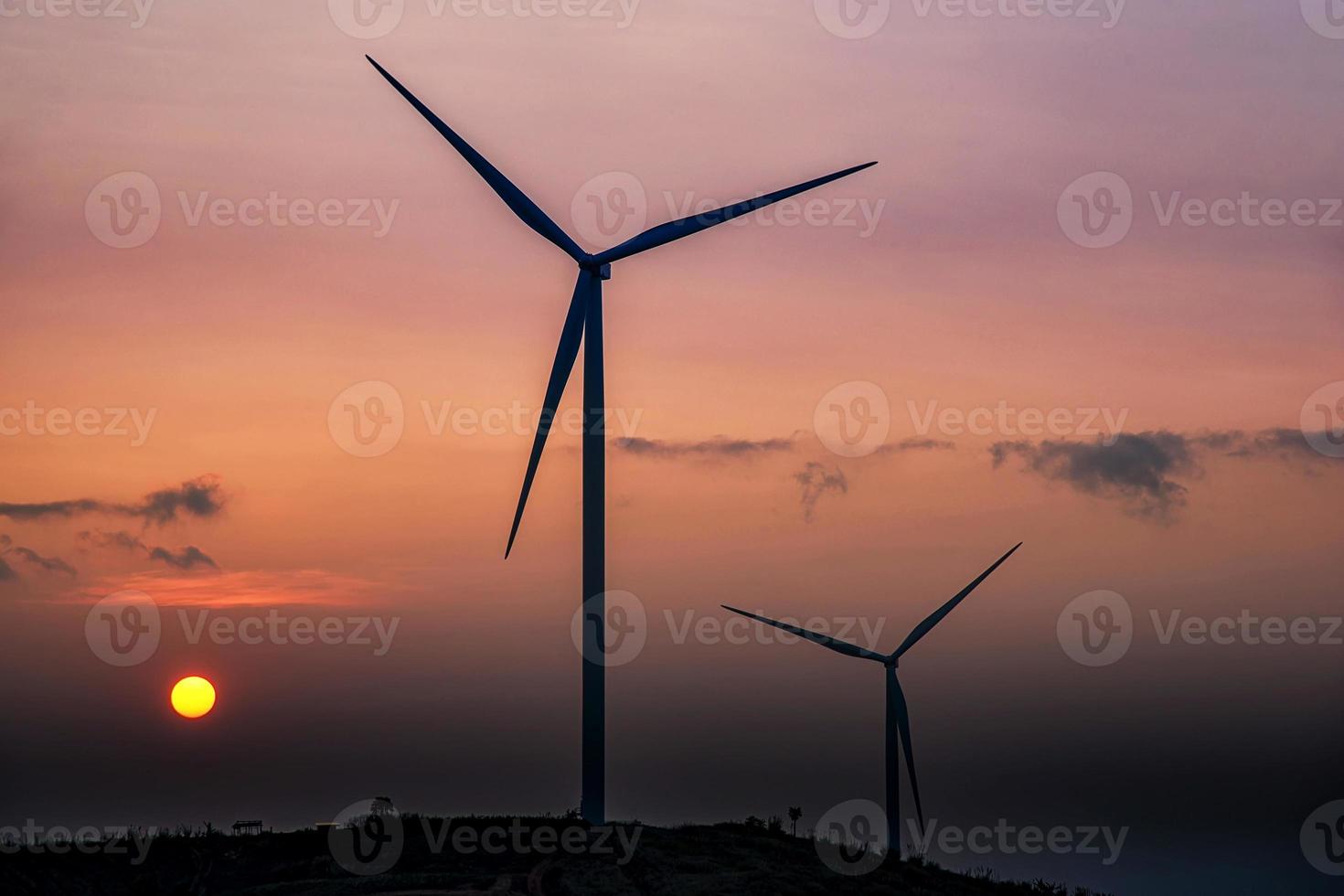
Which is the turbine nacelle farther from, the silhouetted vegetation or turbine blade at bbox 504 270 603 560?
the silhouetted vegetation

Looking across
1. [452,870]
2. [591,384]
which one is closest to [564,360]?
[591,384]

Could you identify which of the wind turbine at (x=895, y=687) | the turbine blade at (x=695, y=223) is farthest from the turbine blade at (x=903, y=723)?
the turbine blade at (x=695, y=223)

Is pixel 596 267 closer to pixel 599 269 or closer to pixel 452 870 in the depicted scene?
pixel 599 269

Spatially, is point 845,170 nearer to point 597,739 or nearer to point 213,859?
point 597,739

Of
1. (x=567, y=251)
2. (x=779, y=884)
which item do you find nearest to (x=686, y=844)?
(x=779, y=884)

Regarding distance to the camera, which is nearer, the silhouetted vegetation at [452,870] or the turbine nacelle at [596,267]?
the silhouetted vegetation at [452,870]

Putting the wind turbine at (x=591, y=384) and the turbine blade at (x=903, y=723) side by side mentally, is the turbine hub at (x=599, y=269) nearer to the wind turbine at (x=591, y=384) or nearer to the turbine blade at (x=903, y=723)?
the wind turbine at (x=591, y=384)

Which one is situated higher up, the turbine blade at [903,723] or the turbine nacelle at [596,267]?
the turbine nacelle at [596,267]

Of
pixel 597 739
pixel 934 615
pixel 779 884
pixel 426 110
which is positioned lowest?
pixel 779 884
